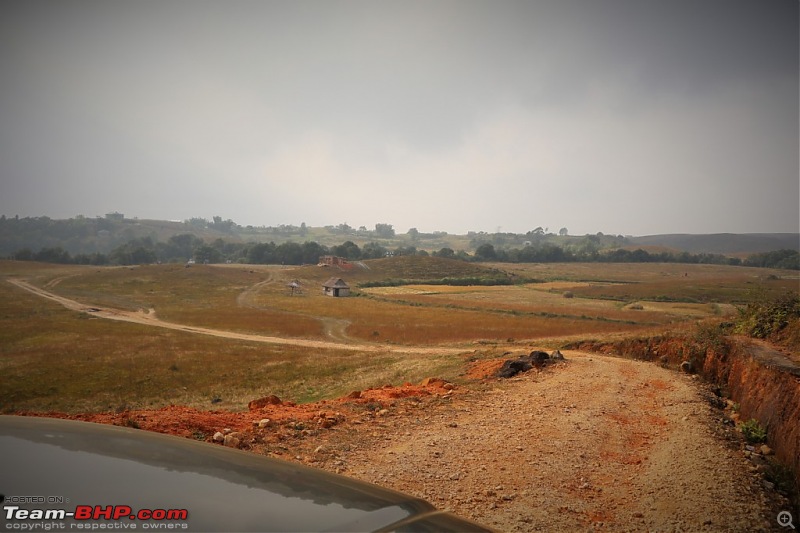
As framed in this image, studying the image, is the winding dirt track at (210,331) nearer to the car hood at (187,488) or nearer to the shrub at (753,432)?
the shrub at (753,432)

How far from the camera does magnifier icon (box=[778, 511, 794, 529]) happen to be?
592 cm

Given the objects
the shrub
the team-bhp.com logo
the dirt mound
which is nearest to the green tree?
the dirt mound

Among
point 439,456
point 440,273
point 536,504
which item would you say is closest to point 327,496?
A: point 536,504

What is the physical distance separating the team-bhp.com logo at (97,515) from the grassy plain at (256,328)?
1605 cm

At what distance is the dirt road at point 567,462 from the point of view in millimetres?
6148

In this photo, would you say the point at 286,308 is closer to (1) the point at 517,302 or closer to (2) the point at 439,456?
(1) the point at 517,302

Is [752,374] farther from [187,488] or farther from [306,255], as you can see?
[306,255]

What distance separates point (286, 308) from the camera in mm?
64312

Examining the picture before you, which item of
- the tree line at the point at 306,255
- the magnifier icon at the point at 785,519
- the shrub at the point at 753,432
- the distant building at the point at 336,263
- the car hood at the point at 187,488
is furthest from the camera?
the tree line at the point at 306,255

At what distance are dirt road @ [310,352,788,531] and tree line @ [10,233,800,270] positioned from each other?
438 ft

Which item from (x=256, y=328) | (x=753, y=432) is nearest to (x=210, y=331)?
(x=256, y=328)

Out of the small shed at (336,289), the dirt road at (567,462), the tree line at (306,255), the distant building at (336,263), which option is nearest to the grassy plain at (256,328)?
the small shed at (336,289)

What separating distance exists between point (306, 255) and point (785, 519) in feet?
492

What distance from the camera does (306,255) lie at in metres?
151
